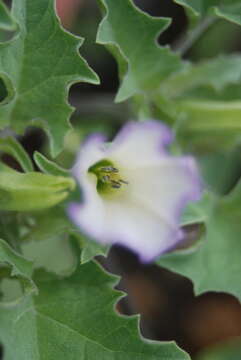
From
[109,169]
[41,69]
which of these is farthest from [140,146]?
[41,69]

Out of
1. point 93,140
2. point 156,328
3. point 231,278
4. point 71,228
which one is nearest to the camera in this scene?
point 93,140

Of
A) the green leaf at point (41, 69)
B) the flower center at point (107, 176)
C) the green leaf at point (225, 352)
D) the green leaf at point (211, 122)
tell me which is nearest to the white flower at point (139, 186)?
the flower center at point (107, 176)

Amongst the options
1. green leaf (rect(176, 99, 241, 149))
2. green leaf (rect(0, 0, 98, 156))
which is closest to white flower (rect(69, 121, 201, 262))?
green leaf (rect(0, 0, 98, 156))

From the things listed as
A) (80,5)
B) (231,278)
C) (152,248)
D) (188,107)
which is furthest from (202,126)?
(80,5)

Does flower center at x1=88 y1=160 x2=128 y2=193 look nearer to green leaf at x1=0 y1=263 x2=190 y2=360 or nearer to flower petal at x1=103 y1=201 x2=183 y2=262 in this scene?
flower petal at x1=103 y1=201 x2=183 y2=262

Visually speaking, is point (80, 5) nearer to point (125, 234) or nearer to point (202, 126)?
point (202, 126)

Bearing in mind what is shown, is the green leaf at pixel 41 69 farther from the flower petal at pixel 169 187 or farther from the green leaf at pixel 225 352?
the green leaf at pixel 225 352
